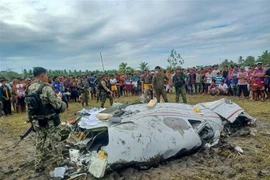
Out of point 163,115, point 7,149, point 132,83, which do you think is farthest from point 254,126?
point 132,83

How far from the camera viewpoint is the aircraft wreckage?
4.27 metres

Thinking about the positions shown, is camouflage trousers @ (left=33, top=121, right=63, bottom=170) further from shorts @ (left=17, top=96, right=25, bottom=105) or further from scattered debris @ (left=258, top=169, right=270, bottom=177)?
shorts @ (left=17, top=96, right=25, bottom=105)

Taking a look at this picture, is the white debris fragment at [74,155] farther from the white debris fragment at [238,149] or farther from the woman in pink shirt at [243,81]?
the woman in pink shirt at [243,81]

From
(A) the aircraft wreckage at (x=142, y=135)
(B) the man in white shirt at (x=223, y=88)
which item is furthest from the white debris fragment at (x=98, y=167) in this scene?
(B) the man in white shirt at (x=223, y=88)

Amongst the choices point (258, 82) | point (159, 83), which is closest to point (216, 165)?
point (159, 83)

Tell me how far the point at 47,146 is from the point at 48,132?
1.39 feet

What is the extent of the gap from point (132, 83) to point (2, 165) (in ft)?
44.9

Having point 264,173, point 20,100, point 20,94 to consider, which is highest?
point 20,94

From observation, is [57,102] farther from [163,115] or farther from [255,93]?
[255,93]

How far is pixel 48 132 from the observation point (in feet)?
15.5

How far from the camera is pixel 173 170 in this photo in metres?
4.52

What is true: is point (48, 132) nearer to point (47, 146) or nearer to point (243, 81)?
point (47, 146)

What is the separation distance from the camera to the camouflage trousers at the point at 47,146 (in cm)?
472

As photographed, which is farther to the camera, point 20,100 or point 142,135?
point 20,100
